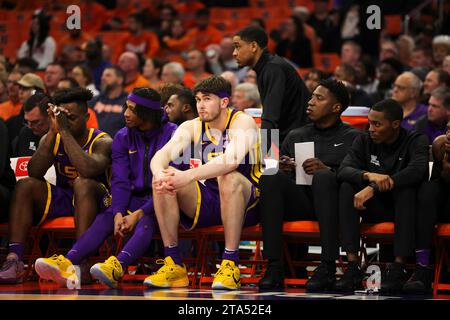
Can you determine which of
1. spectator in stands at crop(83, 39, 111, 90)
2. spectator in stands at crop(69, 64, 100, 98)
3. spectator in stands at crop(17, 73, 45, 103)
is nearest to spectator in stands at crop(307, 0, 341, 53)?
spectator in stands at crop(83, 39, 111, 90)

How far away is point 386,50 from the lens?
12.4 meters

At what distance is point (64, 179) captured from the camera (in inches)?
281

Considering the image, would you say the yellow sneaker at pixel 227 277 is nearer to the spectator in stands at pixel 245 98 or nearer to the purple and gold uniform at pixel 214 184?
the purple and gold uniform at pixel 214 184

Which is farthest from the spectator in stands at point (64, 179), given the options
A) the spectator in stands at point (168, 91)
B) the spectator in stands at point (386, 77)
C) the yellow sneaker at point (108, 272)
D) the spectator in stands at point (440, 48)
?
the spectator in stands at point (440, 48)

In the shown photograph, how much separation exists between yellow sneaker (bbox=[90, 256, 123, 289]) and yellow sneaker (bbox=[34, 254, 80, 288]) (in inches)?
7.1

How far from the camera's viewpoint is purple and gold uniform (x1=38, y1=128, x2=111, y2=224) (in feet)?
23.0

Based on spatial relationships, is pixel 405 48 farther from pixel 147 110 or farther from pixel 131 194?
pixel 131 194

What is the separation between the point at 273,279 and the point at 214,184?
87 centimetres

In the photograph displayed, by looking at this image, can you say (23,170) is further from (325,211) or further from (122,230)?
(325,211)

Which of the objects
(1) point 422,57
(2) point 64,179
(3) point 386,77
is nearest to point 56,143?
(2) point 64,179

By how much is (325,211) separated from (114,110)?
482 cm

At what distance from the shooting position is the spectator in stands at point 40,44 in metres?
14.4

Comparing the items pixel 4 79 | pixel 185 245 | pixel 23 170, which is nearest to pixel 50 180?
pixel 23 170

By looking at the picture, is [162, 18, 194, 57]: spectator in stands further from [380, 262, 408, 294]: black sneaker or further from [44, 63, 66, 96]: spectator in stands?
[380, 262, 408, 294]: black sneaker
